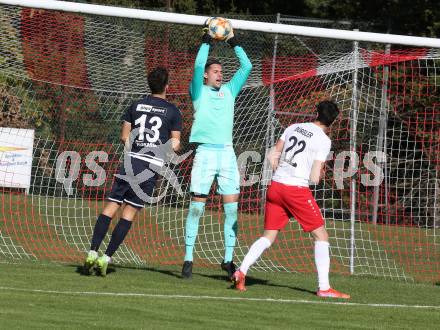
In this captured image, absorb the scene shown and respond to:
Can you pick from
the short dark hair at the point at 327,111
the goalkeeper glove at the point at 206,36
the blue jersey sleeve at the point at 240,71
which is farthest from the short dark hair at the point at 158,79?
the short dark hair at the point at 327,111

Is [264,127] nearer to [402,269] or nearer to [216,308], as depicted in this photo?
[402,269]

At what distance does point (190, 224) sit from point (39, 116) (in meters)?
7.79

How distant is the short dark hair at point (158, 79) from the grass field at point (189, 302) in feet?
6.09

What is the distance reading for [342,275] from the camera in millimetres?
12188

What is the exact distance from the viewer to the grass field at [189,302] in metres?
7.71

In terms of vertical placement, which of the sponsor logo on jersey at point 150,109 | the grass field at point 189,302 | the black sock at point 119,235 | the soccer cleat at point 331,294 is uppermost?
the sponsor logo on jersey at point 150,109

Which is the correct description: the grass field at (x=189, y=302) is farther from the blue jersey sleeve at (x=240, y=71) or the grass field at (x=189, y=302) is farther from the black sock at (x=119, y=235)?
the blue jersey sleeve at (x=240, y=71)

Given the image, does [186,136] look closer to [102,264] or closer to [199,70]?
[199,70]

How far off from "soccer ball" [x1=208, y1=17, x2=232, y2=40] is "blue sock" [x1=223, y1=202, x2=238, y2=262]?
1.68 meters

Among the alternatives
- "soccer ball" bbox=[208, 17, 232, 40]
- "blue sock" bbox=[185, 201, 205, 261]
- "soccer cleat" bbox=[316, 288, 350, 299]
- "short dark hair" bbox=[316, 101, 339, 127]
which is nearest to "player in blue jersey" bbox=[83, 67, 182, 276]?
"blue sock" bbox=[185, 201, 205, 261]

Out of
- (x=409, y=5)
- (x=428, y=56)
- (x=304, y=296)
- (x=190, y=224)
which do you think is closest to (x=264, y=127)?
(x=428, y=56)

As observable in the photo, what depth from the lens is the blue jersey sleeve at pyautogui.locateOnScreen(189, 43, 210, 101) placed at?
1038cm

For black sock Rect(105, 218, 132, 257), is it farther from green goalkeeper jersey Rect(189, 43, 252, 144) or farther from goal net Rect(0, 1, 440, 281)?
goal net Rect(0, 1, 440, 281)

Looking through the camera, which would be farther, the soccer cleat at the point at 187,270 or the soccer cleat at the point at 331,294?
the soccer cleat at the point at 187,270
